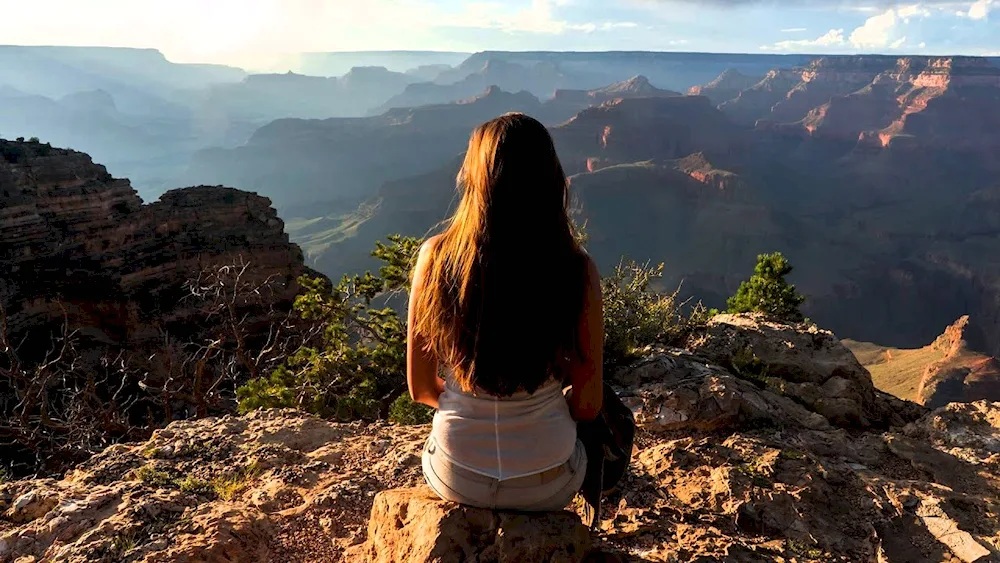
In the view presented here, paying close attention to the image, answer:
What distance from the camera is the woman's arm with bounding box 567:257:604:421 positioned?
2332 mm

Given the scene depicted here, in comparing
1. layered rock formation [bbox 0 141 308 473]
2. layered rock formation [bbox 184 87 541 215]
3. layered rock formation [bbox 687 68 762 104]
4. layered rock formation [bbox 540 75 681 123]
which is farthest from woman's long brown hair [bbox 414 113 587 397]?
layered rock formation [bbox 687 68 762 104]

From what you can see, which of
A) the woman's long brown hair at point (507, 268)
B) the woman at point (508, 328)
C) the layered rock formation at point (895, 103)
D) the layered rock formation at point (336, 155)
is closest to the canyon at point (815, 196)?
the layered rock formation at point (895, 103)

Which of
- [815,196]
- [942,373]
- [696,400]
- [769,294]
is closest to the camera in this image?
[696,400]

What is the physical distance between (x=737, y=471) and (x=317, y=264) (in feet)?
292

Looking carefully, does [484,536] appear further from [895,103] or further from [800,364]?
[895,103]

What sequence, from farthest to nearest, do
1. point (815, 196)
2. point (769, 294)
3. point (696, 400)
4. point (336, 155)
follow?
point (336, 155) < point (815, 196) < point (769, 294) < point (696, 400)

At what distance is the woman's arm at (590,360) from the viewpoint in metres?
2.33

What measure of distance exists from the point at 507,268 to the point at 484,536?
1.13 meters

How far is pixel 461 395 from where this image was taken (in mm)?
2395

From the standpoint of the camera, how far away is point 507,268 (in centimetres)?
215

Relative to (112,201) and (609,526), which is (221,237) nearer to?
(112,201)

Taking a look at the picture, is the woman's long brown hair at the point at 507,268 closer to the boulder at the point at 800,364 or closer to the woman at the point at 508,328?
the woman at the point at 508,328

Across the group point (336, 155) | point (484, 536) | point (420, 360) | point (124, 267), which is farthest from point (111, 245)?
point (336, 155)

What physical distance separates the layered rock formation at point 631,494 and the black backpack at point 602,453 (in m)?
0.26
